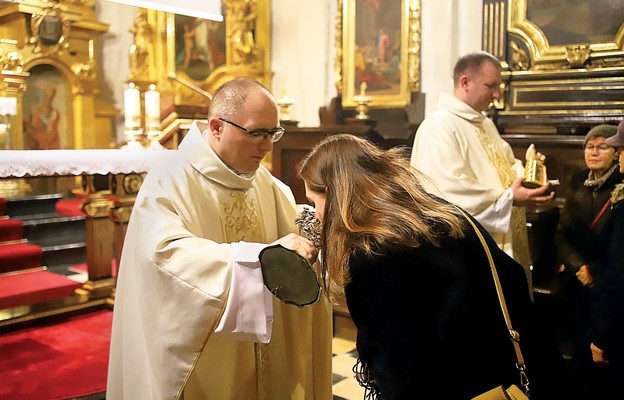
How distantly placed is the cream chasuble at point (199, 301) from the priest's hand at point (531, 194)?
5.18ft

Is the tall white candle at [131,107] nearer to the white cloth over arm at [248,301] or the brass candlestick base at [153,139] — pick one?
the brass candlestick base at [153,139]

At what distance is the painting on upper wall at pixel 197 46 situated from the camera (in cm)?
1013

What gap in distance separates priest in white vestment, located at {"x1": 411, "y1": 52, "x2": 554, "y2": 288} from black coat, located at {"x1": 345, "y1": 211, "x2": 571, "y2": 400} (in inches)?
87.6

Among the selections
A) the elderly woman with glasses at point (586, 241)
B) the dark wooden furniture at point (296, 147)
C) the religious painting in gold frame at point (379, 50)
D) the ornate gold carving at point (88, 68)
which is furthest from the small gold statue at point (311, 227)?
the ornate gold carving at point (88, 68)

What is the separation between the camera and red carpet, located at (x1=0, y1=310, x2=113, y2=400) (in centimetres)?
384

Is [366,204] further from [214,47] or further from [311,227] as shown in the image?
[214,47]

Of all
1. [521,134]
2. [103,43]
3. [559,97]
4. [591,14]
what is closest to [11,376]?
[521,134]

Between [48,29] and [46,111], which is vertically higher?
[48,29]

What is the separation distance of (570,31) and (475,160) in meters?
3.30

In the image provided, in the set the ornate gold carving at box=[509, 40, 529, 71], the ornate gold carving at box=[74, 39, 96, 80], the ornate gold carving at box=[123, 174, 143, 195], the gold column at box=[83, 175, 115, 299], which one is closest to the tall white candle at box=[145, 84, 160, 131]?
the ornate gold carving at box=[123, 174, 143, 195]

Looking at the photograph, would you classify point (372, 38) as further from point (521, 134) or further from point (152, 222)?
point (152, 222)

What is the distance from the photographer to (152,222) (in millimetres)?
2199

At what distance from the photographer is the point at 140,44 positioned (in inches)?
391

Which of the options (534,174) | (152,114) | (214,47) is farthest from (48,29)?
(534,174)
